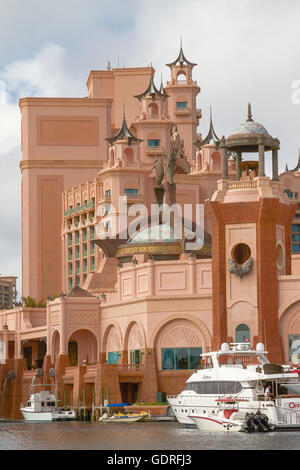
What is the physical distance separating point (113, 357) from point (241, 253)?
797 inches

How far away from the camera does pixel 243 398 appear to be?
3787 inches

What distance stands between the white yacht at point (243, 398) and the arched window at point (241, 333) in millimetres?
19183

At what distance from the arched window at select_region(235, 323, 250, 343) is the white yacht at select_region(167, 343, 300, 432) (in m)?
19.2

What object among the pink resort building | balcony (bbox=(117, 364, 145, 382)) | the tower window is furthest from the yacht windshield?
balcony (bbox=(117, 364, 145, 382))

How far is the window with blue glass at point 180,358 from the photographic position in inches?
4906

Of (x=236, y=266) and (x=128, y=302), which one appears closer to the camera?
(x=236, y=266)

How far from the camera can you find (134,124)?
188000 millimetres

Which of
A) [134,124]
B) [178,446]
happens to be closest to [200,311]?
[178,446]

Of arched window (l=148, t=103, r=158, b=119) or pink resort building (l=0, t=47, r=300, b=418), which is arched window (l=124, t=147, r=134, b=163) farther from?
arched window (l=148, t=103, r=158, b=119)

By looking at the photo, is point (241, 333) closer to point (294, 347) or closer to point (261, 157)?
point (294, 347)

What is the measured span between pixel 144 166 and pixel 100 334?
49729mm

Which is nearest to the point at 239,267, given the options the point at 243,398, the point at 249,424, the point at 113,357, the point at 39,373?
the point at 113,357

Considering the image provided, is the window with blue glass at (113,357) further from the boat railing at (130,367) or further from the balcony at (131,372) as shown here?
the balcony at (131,372)
